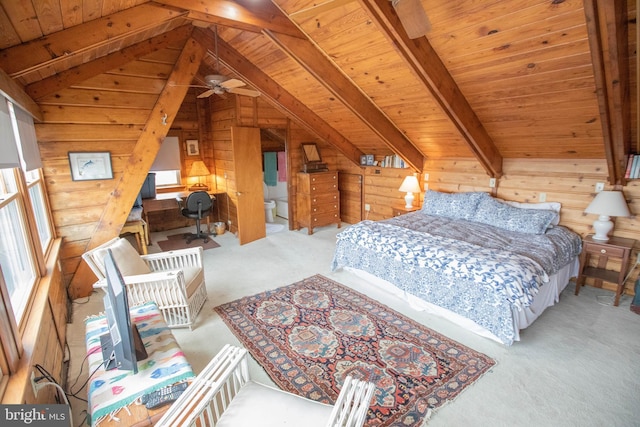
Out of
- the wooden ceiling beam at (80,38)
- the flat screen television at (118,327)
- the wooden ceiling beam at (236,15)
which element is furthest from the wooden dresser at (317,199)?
the flat screen television at (118,327)

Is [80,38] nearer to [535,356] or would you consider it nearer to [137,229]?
[137,229]

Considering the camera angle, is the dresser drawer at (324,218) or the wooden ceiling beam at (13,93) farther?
A: the dresser drawer at (324,218)

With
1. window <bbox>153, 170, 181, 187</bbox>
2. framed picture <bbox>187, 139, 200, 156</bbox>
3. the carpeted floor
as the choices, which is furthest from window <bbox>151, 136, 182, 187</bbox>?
the carpeted floor

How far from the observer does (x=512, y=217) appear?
3576 mm

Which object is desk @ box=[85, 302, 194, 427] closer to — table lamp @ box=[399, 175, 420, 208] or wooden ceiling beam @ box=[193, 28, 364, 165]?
wooden ceiling beam @ box=[193, 28, 364, 165]

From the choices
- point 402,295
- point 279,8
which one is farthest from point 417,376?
point 279,8

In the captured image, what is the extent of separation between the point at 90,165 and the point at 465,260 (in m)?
3.75

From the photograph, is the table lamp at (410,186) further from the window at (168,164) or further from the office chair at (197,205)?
the window at (168,164)

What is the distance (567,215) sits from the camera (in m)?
3.52

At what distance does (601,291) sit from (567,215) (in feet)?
2.77

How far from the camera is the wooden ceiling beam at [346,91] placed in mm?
3158

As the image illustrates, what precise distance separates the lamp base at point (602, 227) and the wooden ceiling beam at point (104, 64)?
4.69 m

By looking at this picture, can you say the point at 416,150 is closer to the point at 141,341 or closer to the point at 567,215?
the point at 567,215

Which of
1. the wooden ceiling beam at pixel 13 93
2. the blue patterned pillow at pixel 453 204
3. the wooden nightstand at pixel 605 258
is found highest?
the wooden ceiling beam at pixel 13 93
